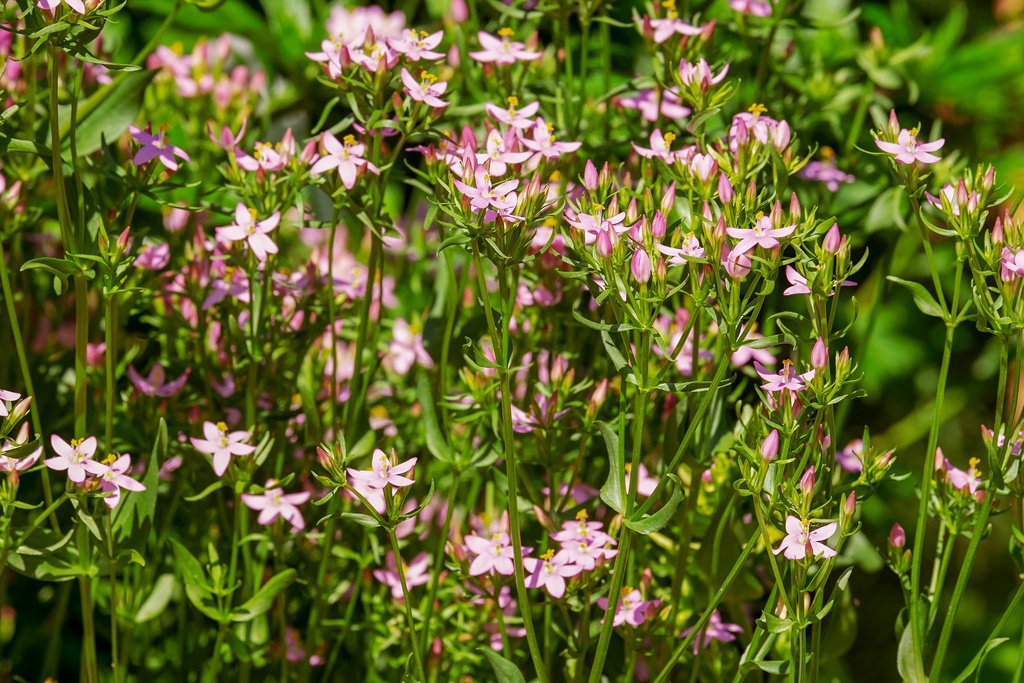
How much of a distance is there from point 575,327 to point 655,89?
0.26 m

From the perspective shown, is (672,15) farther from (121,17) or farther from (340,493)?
(121,17)

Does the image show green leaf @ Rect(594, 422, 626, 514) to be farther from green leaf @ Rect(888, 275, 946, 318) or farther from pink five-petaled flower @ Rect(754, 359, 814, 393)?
green leaf @ Rect(888, 275, 946, 318)

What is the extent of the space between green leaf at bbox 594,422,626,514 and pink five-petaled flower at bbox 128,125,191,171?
437 millimetres

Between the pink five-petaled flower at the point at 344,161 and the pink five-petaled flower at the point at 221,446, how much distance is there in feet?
0.76

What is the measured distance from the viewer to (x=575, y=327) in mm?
1145

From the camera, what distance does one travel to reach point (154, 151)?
3.28 feet

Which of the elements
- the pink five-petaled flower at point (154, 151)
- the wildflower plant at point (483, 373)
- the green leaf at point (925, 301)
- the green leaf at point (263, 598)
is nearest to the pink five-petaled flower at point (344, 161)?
the wildflower plant at point (483, 373)

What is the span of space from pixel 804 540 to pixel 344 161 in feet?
1.57

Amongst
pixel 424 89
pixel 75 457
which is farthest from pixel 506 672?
pixel 424 89

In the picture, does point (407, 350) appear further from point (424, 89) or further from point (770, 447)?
point (770, 447)

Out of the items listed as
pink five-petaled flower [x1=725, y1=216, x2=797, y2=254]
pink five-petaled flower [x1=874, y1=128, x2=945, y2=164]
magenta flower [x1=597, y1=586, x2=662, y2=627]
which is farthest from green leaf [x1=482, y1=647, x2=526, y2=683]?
pink five-petaled flower [x1=874, y1=128, x2=945, y2=164]

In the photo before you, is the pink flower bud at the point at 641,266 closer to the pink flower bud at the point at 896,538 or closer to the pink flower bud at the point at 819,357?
the pink flower bud at the point at 819,357

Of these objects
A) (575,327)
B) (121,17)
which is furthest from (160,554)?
(121,17)

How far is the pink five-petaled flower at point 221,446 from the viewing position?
3.16ft
